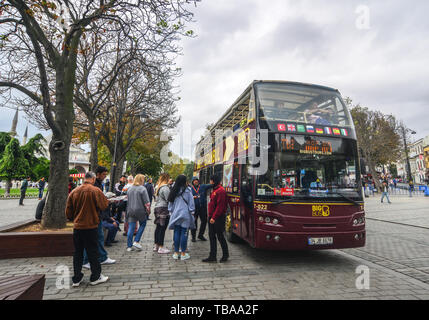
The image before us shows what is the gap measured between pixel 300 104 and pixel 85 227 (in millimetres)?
5133

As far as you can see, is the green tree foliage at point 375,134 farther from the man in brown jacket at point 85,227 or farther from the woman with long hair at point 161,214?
the man in brown jacket at point 85,227

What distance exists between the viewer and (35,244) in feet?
18.6

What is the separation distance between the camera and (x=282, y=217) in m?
4.99

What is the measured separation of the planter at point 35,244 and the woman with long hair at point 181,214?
2.38 metres

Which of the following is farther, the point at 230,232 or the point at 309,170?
the point at 230,232

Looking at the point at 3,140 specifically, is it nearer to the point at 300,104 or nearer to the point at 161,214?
the point at 161,214

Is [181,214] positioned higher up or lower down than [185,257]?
higher up

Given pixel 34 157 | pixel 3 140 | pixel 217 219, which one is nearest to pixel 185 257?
pixel 217 219

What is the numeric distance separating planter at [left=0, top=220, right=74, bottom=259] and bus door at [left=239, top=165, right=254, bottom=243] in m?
3.95

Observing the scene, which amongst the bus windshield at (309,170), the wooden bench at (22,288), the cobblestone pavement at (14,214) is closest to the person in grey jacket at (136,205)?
the bus windshield at (309,170)

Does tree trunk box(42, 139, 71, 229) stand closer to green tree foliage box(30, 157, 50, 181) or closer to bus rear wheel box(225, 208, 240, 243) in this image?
bus rear wheel box(225, 208, 240, 243)

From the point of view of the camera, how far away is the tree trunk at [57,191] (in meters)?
6.62
